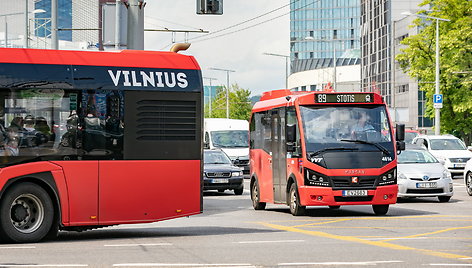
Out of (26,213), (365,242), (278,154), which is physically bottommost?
(365,242)

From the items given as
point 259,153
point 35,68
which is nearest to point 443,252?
point 35,68

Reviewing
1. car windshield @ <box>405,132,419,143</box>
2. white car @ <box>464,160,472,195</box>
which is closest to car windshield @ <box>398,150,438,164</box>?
white car @ <box>464,160,472,195</box>

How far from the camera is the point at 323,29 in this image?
179 meters

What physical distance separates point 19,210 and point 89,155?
4.40 feet

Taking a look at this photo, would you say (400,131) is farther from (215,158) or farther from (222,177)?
(215,158)

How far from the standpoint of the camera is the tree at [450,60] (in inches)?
2419

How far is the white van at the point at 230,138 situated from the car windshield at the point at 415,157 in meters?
16.5

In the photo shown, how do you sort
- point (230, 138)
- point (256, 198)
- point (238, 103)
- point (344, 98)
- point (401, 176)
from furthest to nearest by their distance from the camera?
point (238, 103), point (230, 138), point (401, 176), point (256, 198), point (344, 98)

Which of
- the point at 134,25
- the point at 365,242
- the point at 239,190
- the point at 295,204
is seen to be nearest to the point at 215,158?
the point at 239,190

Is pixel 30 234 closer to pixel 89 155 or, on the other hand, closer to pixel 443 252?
pixel 89 155

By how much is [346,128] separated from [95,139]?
23.4ft

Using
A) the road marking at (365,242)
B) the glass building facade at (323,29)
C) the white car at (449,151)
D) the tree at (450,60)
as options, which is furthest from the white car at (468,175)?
the glass building facade at (323,29)

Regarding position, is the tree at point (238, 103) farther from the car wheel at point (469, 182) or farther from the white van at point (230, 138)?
the car wheel at point (469, 182)

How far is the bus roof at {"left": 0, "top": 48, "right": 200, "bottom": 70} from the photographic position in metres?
16.2
